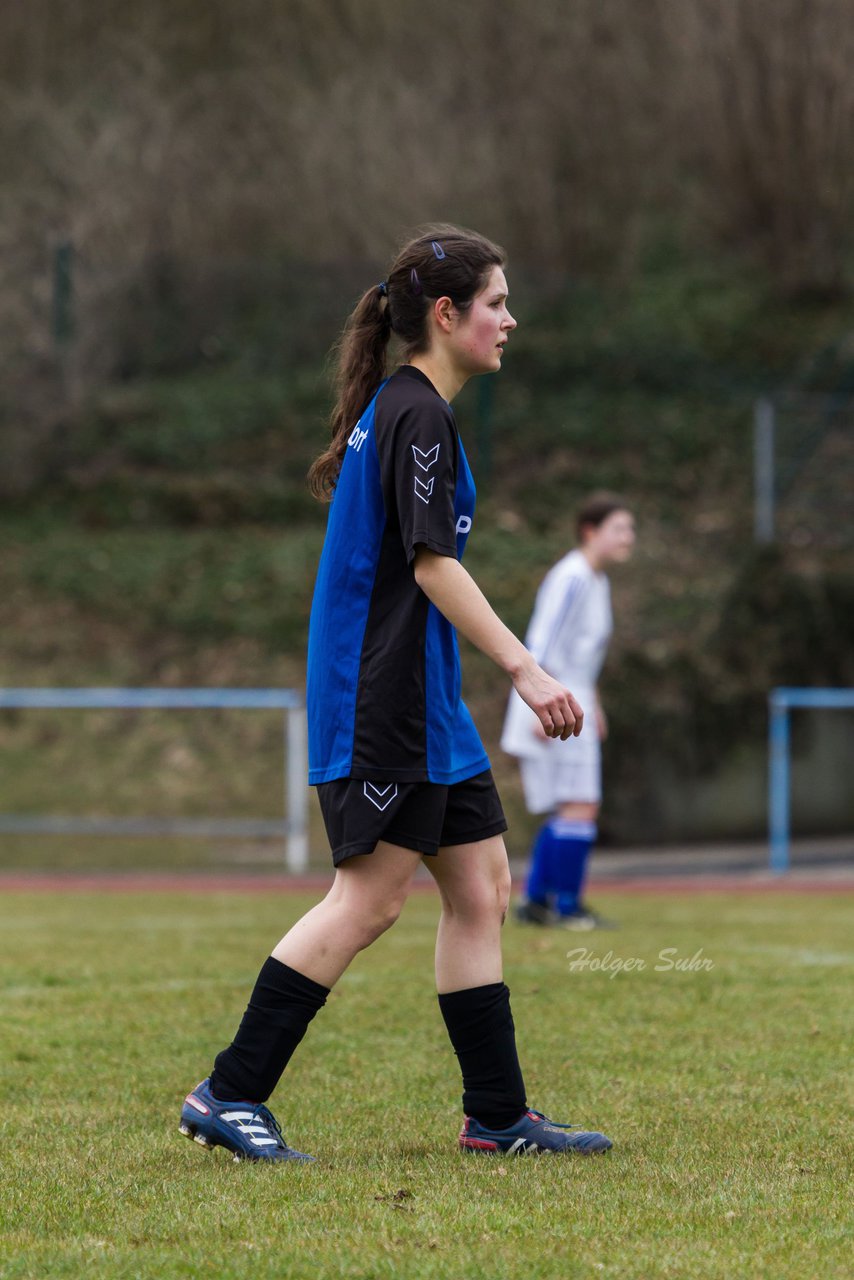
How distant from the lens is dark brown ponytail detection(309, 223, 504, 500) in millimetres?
4246

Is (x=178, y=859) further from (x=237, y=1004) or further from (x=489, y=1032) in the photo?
(x=489, y=1032)

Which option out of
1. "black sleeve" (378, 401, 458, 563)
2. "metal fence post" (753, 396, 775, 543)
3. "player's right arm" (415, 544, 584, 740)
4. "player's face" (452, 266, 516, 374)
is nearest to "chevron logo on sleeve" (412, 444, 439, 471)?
"black sleeve" (378, 401, 458, 563)

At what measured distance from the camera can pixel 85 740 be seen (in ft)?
55.8

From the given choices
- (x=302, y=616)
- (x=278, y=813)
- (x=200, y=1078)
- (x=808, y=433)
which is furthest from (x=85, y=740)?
(x=200, y=1078)

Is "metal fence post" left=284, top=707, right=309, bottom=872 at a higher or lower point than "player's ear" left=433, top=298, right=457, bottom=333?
lower

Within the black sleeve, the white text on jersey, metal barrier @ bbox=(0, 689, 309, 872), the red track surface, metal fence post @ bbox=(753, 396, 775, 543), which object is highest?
metal fence post @ bbox=(753, 396, 775, 543)

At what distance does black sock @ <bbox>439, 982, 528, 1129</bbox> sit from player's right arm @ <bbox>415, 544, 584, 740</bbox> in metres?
0.72

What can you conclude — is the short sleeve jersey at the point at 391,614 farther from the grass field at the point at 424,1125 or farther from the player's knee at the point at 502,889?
the grass field at the point at 424,1125

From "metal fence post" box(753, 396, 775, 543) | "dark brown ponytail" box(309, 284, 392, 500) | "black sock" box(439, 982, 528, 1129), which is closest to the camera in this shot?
"black sock" box(439, 982, 528, 1129)

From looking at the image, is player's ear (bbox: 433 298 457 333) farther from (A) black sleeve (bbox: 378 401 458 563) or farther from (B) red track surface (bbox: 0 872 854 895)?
(B) red track surface (bbox: 0 872 854 895)

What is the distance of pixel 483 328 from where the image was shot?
4.27m

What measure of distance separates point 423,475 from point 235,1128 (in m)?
1.50

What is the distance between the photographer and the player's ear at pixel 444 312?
4.25 metres

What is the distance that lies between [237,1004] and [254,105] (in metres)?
21.4
